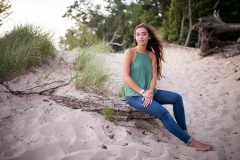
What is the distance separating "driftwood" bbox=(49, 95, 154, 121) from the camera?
2480mm

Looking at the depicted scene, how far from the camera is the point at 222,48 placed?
7.96 metres

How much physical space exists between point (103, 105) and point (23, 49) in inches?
88.6

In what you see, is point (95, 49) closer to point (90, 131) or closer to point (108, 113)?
point (108, 113)

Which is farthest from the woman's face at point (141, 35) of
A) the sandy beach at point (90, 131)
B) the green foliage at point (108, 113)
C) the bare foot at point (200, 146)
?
the bare foot at point (200, 146)

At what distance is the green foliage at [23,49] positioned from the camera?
332cm

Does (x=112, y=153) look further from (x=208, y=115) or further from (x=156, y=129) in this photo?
(x=208, y=115)

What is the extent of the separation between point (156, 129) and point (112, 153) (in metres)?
0.95

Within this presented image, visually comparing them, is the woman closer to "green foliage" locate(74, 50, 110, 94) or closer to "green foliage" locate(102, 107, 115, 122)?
"green foliage" locate(102, 107, 115, 122)

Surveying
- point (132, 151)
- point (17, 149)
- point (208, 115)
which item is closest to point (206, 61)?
point (208, 115)

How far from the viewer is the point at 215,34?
28.1 ft

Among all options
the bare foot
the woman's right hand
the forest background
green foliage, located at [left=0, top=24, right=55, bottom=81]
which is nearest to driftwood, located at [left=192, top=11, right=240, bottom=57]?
the forest background

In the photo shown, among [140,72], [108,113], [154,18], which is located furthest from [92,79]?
[154,18]

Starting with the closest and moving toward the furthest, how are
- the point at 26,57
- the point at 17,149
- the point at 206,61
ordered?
the point at 17,149 → the point at 26,57 → the point at 206,61

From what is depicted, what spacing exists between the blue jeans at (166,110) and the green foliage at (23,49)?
2301 mm
